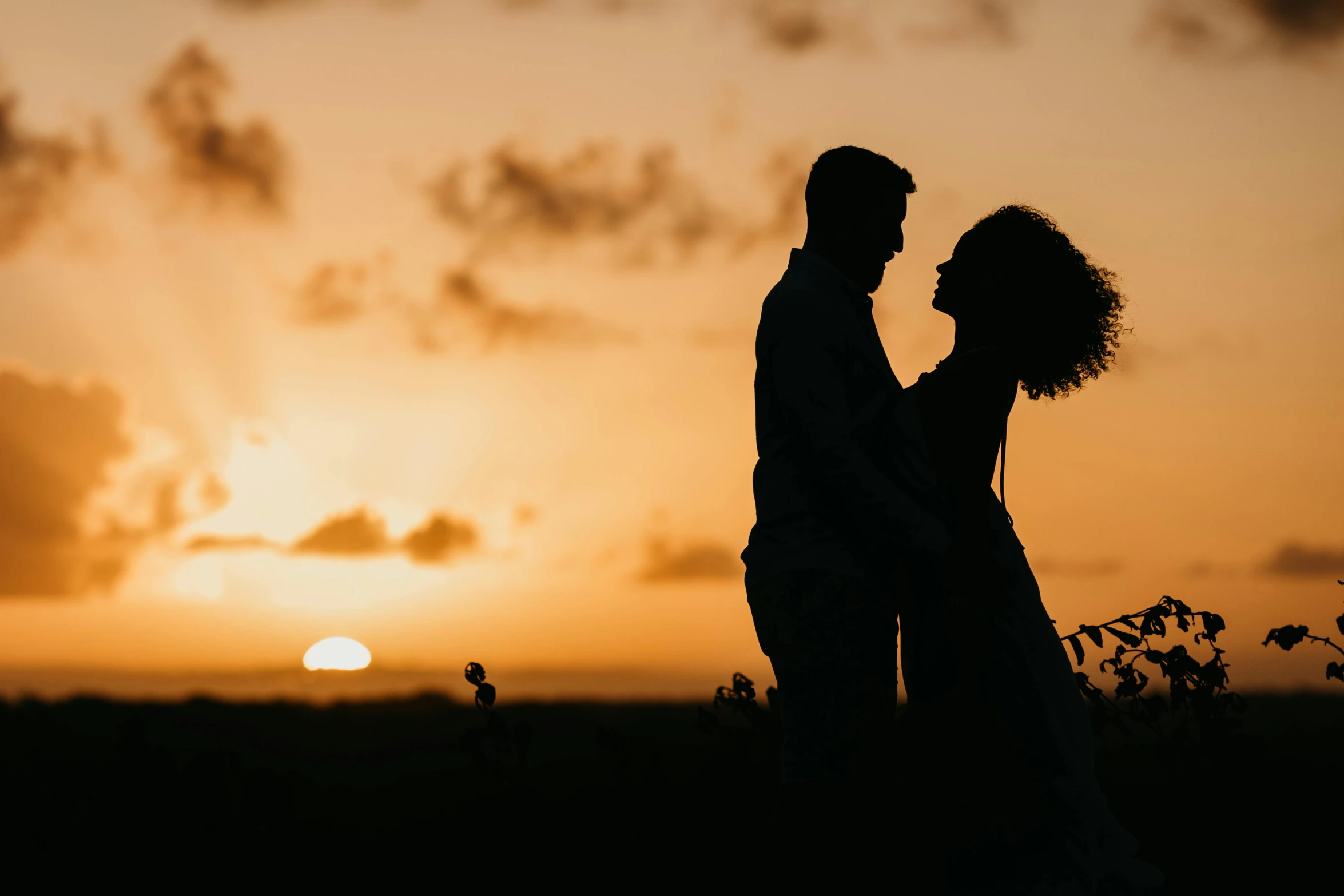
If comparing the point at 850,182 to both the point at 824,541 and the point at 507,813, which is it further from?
the point at 507,813

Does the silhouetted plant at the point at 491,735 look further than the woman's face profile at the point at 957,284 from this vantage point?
Yes

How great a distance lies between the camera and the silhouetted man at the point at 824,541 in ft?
12.8

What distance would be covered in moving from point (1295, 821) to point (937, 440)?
4.05 m

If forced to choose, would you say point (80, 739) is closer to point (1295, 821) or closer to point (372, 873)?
point (372, 873)

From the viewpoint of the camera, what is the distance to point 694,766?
8172 mm

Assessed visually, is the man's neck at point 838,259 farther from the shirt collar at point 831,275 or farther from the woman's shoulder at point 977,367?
the woman's shoulder at point 977,367

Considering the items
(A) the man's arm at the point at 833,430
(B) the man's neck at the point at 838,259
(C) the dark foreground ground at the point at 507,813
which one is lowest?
(C) the dark foreground ground at the point at 507,813

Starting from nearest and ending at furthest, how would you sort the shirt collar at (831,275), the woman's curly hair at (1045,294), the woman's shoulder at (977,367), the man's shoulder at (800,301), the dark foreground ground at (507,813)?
the man's shoulder at (800,301), the shirt collar at (831,275), the woman's shoulder at (977,367), the woman's curly hair at (1045,294), the dark foreground ground at (507,813)

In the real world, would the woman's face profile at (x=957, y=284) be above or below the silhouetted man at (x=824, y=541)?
above

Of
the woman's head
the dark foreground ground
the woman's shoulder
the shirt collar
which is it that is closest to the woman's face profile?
the woman's head

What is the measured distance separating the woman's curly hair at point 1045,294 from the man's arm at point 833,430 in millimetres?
1006

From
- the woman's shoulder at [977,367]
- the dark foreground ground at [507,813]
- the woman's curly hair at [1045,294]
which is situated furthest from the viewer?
the dark foreground ground at [507,813]

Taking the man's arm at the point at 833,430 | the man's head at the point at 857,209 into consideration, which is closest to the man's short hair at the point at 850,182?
the man's head at the point at 857,209

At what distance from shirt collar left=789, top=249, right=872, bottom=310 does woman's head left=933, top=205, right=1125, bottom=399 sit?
65 cm
